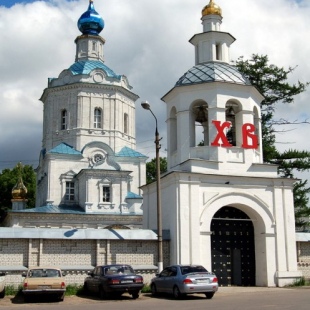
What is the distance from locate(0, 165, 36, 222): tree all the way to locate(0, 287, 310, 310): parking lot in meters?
39.2

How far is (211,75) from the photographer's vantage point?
2217 centimetres

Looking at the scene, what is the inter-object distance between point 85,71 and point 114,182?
9.67m

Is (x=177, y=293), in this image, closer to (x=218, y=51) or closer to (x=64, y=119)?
(x=218, y=51)

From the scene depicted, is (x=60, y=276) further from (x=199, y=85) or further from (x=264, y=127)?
(x=264, y=127)

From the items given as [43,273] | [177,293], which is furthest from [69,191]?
[177,293]

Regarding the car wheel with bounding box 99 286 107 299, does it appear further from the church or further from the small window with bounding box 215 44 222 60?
the small window with bounding box 215 44 222 60

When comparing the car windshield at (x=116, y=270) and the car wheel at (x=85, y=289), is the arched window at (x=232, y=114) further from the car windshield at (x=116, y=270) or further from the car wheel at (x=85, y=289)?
the car wheel at (x=85, y=289)

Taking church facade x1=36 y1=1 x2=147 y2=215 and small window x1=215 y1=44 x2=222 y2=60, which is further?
church facade x1=36 y1=1 x2=147 y2=215

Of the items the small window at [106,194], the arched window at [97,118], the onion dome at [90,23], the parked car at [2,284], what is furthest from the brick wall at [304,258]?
the onion dome at [90,23]

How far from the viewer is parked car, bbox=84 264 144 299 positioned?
16.5 meters

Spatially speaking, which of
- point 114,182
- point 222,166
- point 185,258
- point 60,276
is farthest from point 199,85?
point 114,182

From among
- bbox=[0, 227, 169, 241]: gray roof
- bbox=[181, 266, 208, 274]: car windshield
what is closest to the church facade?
bbox=[0, 227, 169, 241]: gray roof

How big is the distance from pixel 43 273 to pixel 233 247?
8341 millimetres

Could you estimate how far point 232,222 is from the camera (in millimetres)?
21688
